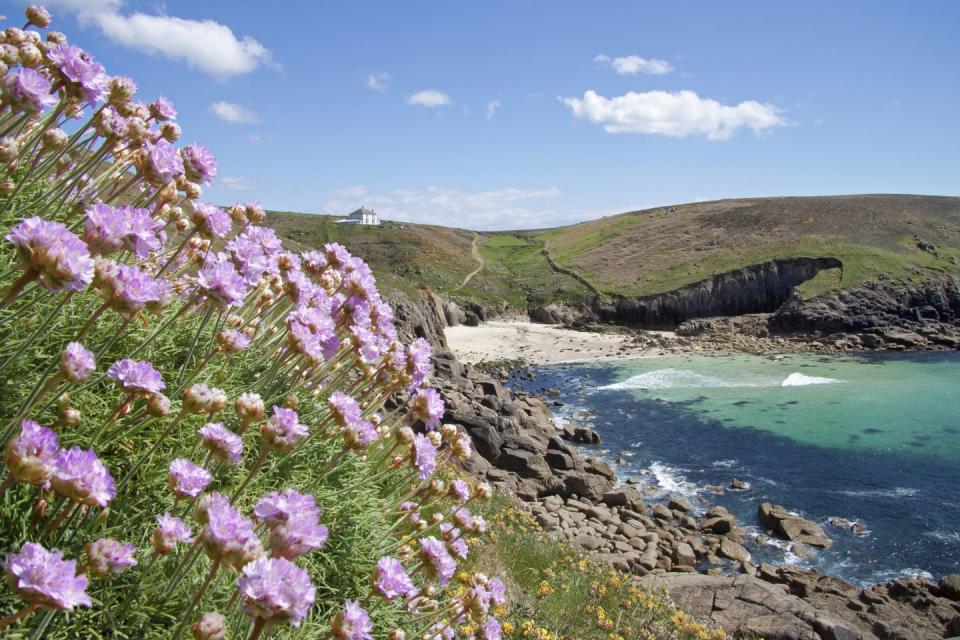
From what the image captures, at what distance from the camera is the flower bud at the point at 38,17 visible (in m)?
3.47

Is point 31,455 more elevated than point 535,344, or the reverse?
point 31,455

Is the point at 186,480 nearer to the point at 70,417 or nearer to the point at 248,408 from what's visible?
the point at 248,408

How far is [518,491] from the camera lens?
19.7 meters

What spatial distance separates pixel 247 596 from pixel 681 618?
7162 mm

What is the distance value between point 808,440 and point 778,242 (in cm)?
5393

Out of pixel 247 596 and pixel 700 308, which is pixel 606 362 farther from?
pixel 247 596

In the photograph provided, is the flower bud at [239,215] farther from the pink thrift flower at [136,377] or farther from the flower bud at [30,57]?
the pink thrift flower at [136,377]

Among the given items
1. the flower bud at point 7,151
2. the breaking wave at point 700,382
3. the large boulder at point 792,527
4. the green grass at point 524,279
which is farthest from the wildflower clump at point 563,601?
the green grass at point 524,279

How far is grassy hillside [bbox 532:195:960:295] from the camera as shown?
6688 centimetres

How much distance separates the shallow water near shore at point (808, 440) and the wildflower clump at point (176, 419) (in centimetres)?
1868

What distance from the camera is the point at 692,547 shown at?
18.3m

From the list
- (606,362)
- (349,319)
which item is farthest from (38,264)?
(606,362)

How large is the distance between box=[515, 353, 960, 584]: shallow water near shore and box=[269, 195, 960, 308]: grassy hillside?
2307 centimetres

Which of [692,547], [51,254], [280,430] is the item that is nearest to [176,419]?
[280,430]
